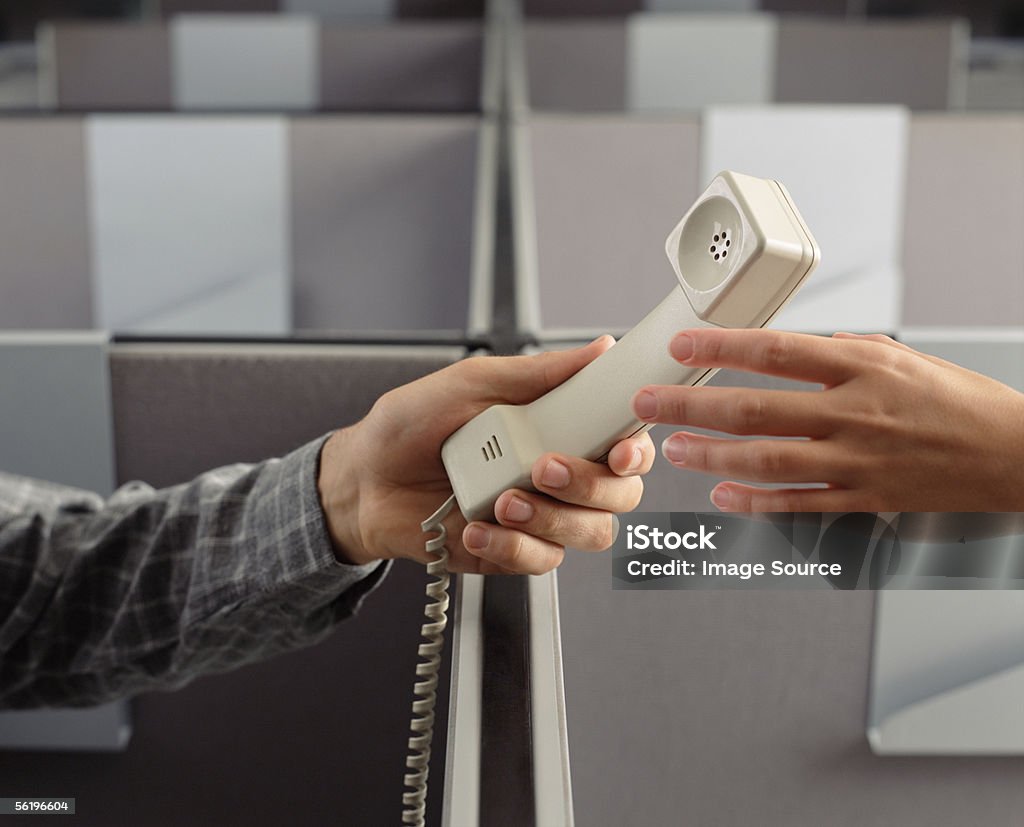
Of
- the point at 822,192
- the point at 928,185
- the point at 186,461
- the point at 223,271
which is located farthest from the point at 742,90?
the point at 186,461

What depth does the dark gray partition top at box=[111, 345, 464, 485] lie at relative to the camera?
548mm

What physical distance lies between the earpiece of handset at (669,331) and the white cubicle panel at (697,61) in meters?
1.69

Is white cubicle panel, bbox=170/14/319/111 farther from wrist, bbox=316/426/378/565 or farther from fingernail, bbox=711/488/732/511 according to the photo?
fingernail, bbox=711/488/732/511

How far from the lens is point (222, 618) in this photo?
1.72 ft

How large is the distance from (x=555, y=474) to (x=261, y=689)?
0.23m

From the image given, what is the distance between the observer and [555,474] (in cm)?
38

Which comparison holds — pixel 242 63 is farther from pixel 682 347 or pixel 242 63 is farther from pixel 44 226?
pixel 682 347

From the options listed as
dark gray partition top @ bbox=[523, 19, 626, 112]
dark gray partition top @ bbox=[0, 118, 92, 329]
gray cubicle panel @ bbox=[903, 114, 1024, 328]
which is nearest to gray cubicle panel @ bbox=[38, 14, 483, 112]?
dark gray partition top @ bbox=[523, 19, 626, 112]

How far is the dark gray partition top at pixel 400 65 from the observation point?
191 cm

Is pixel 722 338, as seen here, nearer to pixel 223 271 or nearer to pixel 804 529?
pixel 804 529

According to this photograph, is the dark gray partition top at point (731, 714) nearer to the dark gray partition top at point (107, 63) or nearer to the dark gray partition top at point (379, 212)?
the dark gray partition top at point (379, 212)

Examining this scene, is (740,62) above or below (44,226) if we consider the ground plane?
above

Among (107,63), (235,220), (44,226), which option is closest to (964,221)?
(235,220)

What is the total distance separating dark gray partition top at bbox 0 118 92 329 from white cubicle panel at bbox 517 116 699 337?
666 millimetres
